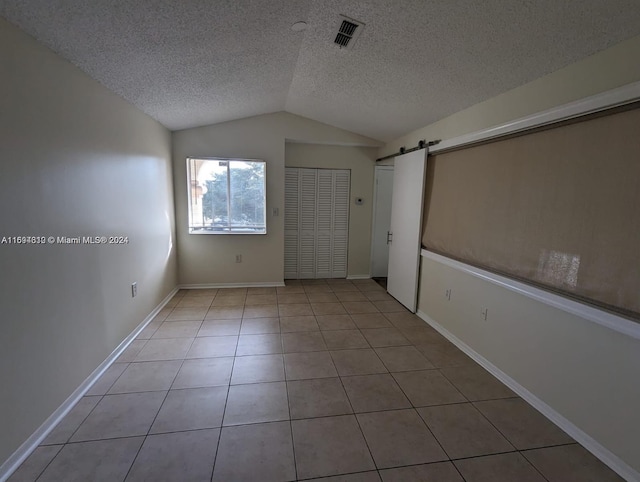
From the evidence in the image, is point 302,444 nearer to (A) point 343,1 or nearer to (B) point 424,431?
(B) point 424,431

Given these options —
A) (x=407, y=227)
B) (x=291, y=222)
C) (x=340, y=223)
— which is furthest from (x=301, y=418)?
(x=340, y=223)

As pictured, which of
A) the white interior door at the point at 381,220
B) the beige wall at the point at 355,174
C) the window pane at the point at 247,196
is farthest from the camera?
the white interior door at the point at 381,220

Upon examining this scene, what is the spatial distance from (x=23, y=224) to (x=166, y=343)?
1705mm

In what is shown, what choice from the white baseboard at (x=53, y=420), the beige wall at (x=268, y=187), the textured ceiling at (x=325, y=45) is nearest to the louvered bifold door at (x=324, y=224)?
the beige wall at (x=268, y=187)

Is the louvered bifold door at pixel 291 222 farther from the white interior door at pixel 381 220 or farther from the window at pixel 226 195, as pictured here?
the white interior door at pixel 381 220

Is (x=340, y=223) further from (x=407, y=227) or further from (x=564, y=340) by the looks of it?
(x=564, y=340)

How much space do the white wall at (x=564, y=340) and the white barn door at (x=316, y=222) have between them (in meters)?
2.49

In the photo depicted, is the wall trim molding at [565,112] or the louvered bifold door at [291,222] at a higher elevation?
the wall trim molding at [565,112]

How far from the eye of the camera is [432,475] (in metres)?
1.59

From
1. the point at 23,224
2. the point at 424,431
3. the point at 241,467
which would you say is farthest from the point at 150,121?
the point at 424,431

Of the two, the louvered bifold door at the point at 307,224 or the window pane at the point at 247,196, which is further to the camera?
the louvered bifold door at the point at 307,224

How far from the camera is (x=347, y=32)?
221 cm

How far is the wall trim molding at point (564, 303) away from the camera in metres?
1.61

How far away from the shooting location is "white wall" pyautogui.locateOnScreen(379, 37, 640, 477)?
162 cm
